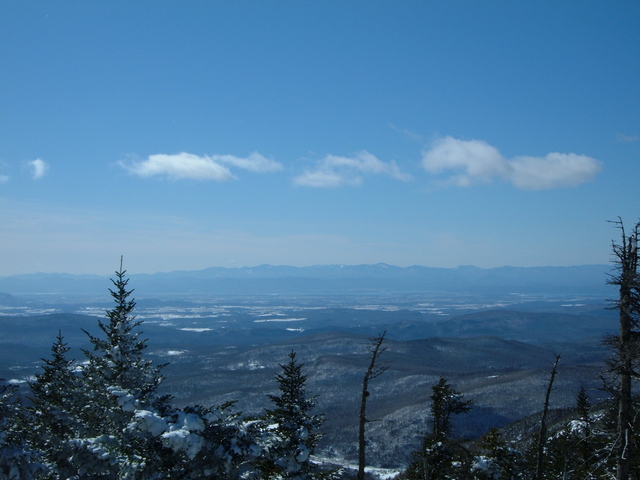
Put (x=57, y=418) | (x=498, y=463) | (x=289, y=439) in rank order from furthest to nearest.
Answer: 1. (x=498, y=463)
2. (x=57, y=418)
3. (x=289, y=439)

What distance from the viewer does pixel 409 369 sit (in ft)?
591

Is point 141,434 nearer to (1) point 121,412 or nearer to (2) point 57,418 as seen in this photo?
(1) point 121,412

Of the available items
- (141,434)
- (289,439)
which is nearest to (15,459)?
(141,434)

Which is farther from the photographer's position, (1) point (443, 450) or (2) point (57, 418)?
(1) point (443, 450)

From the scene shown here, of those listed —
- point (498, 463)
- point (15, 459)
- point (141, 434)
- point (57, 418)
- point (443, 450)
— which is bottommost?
point (498, 463)

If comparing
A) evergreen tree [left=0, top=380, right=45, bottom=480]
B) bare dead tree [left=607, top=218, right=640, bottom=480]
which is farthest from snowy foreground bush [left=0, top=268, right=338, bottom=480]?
bare dead tree [left=607, top=218, right=640, bottom=480]

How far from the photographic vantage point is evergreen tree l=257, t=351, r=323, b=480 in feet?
48.5

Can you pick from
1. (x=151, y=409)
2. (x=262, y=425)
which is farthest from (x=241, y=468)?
(x=151, y=409)

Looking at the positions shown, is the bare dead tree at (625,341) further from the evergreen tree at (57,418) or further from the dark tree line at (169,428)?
the evergreen tree at (57,418)

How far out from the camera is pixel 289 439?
1512 cm

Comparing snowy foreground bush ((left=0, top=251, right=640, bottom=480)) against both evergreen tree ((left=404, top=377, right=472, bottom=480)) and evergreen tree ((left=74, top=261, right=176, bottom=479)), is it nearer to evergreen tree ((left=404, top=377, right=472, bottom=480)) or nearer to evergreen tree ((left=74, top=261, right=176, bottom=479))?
evergreen tree ((left=74, top=261, right=176, bottom=479))

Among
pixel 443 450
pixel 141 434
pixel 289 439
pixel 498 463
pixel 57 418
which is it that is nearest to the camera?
pixel 141 434

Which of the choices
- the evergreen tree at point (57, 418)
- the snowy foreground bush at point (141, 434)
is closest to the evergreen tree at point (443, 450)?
the snowy foreground bush at point (141, 434)

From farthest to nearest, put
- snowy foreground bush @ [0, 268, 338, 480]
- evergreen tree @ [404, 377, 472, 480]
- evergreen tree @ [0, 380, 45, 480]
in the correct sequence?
evergreen tree @ [404, 377, 472, 480], snowy foreground bush @ [0, 268, 338, 480], evergreen tree @ [0, 380, 45, 480]
